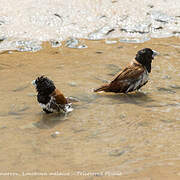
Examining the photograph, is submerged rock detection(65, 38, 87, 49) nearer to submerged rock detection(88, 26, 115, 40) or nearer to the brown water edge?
submerged rock detection(88, 26, 115, 40)

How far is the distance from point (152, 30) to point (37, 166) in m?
6.08

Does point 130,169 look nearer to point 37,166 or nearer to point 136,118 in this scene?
point 37,166

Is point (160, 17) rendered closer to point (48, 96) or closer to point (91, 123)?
point (48, 96)

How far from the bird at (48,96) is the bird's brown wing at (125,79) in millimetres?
1091

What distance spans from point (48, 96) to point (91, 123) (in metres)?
0.71

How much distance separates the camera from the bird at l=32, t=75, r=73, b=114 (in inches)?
191

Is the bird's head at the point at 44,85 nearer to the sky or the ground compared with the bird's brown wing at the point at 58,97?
nearer to the sky

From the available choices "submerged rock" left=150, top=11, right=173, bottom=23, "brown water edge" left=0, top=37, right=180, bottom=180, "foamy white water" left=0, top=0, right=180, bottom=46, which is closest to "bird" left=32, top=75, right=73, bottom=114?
"brown water edge" left=0, top=37, right=180, bottom=180

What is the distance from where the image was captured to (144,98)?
567 centimetres

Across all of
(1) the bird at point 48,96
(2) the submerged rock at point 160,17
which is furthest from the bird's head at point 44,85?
(2) the submerged rock at point 160,17

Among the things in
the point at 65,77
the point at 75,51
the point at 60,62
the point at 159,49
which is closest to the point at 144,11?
the point at 159,49

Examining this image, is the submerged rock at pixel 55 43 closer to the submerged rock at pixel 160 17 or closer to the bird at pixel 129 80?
the submerged rock at pixel 160 17

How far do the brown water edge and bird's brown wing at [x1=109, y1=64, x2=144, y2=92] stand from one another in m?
0.13

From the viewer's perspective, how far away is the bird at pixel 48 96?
485 centimetres
